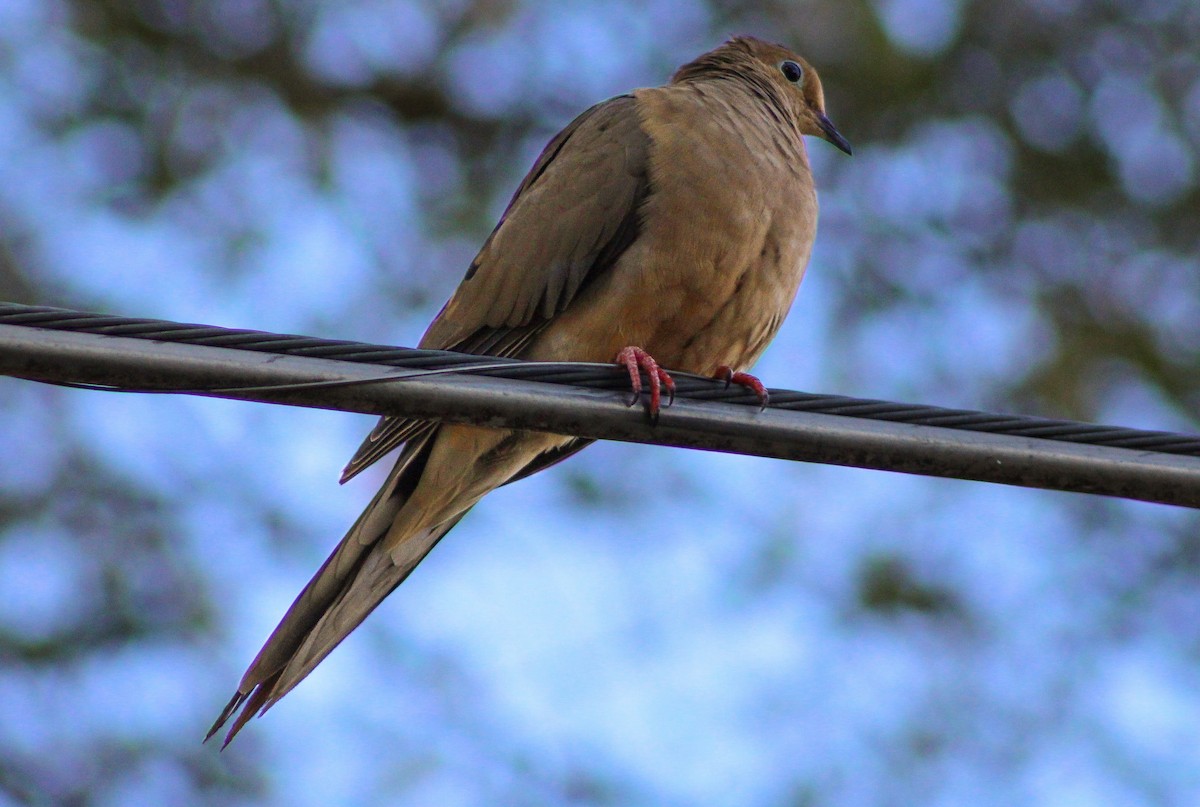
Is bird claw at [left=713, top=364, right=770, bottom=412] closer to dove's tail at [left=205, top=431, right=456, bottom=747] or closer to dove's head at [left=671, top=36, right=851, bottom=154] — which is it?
dove's tail at [left=205, top=431, right=456, bottom=747]

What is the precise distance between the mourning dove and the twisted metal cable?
0.76 m

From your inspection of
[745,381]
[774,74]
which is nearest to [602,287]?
[745,381]

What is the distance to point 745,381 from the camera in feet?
9.59

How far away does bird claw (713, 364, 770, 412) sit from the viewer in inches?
90.4

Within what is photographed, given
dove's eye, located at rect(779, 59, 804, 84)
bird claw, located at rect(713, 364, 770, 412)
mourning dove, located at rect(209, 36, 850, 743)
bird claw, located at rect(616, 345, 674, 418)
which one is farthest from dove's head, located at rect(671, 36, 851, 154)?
bird claw, located at rect(616, 345, 674, 418)

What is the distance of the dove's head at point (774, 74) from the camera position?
14.3 ft

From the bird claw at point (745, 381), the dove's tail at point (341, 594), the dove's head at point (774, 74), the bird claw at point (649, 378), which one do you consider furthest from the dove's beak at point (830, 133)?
the bird claw at point (649, 378)

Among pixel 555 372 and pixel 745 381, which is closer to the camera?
pixel 555 372

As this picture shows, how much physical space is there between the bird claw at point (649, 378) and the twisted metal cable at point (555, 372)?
0.13 feet

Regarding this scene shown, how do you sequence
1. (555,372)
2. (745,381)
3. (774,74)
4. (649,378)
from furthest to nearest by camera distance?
(774,74), (745,381), (649,378), (555,372)

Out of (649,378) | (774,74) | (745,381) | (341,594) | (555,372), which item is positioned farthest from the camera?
(774,74)

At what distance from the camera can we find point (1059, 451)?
87.2 inches

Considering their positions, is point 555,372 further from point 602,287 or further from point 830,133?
point 830,133

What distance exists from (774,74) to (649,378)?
246 centimetres
